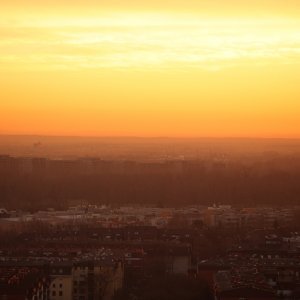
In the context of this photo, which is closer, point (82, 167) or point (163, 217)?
point (163, 217)

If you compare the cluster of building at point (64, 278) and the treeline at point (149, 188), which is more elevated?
the treeline at point (149, 188)

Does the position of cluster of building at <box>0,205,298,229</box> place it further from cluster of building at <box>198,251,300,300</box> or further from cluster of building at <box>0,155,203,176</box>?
cluster of building at <box>0,155,203,176</box>

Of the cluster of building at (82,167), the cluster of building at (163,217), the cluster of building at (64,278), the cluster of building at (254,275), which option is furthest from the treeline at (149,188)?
the cluster of building at (64,278)

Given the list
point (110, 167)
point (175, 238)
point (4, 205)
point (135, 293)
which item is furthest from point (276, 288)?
point (110, 167)

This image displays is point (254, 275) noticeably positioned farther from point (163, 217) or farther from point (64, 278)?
point (163, 217)

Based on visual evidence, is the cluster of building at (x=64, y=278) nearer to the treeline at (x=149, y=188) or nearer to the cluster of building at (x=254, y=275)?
the cluster of building at (x=254, y=275)

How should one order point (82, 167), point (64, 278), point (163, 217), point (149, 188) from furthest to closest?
point (82, 167) → point (149, 188) → point (163, 217) → point (64, 278)

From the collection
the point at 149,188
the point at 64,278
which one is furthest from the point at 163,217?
the point at 64,278

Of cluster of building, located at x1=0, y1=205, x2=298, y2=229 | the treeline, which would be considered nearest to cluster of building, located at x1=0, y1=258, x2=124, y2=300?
cluster of building, located at x1=0, y1=205, x2=298, y2=229
